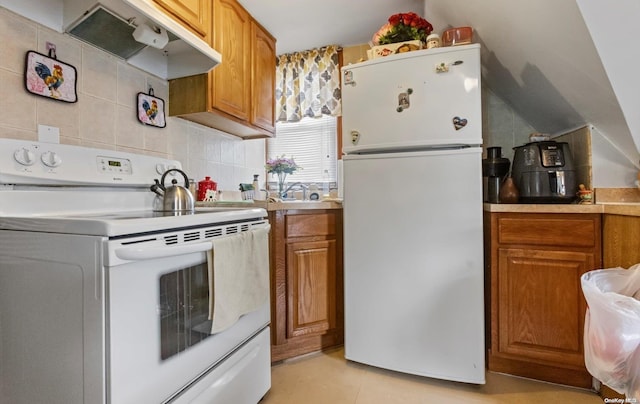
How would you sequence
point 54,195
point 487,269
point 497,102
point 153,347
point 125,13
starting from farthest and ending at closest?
point 497,102 → point 487,269 → point 125,13 → point 54,195 → point 153,347

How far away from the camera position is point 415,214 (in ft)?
5.06

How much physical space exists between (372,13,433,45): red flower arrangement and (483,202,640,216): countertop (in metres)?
1.04

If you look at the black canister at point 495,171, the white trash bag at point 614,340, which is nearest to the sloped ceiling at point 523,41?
the black canister at point 495,171

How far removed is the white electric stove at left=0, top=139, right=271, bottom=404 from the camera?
2.45 feet

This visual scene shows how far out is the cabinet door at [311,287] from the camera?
1.72 m

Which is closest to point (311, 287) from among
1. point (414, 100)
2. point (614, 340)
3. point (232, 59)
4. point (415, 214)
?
point (415, 214)

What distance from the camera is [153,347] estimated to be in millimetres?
854

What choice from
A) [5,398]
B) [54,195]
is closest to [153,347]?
[5,398]

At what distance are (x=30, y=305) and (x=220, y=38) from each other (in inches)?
63.7

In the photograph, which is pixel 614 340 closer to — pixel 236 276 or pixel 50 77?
pixel 236 276

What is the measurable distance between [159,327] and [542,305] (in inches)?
66.4

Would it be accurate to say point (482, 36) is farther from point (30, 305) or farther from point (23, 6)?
point (30, 305)

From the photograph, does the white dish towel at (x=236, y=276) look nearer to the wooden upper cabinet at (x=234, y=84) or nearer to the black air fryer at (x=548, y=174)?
the wooden upper cabinet at (x=234, y=84)

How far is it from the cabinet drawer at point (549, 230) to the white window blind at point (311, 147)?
147 cm
